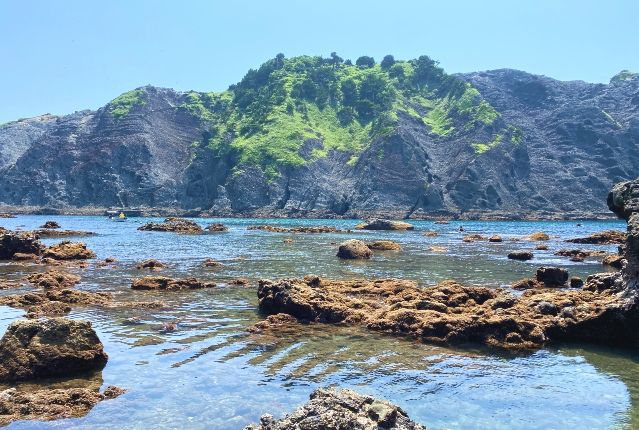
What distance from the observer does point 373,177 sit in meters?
187

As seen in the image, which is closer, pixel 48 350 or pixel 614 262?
pixel 48 350

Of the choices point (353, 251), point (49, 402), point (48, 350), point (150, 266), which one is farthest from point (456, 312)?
point (353, 251)

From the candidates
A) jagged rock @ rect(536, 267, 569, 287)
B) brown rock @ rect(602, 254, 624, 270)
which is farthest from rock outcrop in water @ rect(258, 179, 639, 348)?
brown rock @ rect(602, 254, 624, 270)

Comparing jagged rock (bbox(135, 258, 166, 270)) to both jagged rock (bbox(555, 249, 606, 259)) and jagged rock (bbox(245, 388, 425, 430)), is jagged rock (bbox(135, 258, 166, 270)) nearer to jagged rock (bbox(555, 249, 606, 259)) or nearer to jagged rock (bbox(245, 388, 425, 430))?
jagged rock (bbox(245, 388, 425, 430))

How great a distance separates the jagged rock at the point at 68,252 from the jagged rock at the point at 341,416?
42402 millimetres

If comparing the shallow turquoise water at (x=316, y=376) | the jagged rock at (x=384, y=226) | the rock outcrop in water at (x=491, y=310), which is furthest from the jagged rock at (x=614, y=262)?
the jagged rock at (x=384, y=226)

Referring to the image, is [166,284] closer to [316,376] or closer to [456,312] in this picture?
[456,312]

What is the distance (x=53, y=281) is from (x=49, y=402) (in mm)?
19566

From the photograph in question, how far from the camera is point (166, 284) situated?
94.9 feet

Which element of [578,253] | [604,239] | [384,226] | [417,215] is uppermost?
[578,253]

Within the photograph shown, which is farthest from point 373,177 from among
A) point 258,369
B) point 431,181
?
point 258,369

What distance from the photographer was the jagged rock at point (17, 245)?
150ft

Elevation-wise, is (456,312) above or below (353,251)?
above

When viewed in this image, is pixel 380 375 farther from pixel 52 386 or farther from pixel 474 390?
pixel 52 386
